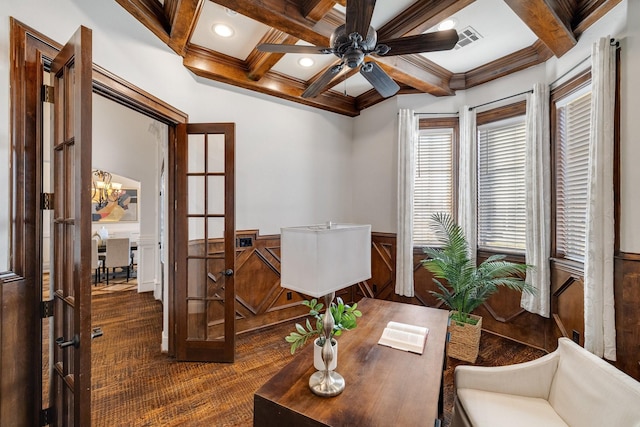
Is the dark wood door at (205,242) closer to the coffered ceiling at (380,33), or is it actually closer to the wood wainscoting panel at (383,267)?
the coffered ceiling at (380,33)

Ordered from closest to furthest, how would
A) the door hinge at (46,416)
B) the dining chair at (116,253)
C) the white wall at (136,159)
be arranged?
the door hinge at (46,416) < the white wall at (136,159) < the dining chair at (116,253)

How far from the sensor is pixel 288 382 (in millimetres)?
1273

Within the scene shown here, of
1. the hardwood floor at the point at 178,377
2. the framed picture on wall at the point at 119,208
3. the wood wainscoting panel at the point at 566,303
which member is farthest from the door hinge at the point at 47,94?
the framed picture on wall at the point at 119,208

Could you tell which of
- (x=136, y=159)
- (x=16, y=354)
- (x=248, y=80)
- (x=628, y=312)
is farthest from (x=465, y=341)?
(x=136, y=159)

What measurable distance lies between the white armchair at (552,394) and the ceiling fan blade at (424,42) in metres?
1.86

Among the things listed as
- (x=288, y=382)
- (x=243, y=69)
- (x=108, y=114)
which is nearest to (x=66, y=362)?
(x=288, y=382)

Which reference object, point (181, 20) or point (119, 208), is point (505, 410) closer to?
point (181, 20)

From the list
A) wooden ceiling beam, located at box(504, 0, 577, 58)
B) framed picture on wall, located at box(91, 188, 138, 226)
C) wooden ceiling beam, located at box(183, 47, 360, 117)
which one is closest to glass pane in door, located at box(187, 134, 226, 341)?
wooden ceiling beam, located at box(183, 47, 360, 117)

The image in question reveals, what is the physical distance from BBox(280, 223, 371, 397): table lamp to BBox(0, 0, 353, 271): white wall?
1413 millimetres

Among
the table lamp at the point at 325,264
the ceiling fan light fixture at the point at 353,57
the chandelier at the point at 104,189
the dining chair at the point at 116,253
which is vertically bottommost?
the dining chair at the point at 116,253

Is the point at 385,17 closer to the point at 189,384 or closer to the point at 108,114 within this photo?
the point at 189,384

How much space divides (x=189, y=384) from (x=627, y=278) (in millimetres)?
3422

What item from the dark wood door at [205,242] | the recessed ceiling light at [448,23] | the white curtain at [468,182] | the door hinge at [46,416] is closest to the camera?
the door hinge at [46,416]

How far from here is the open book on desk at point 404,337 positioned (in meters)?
1.56
